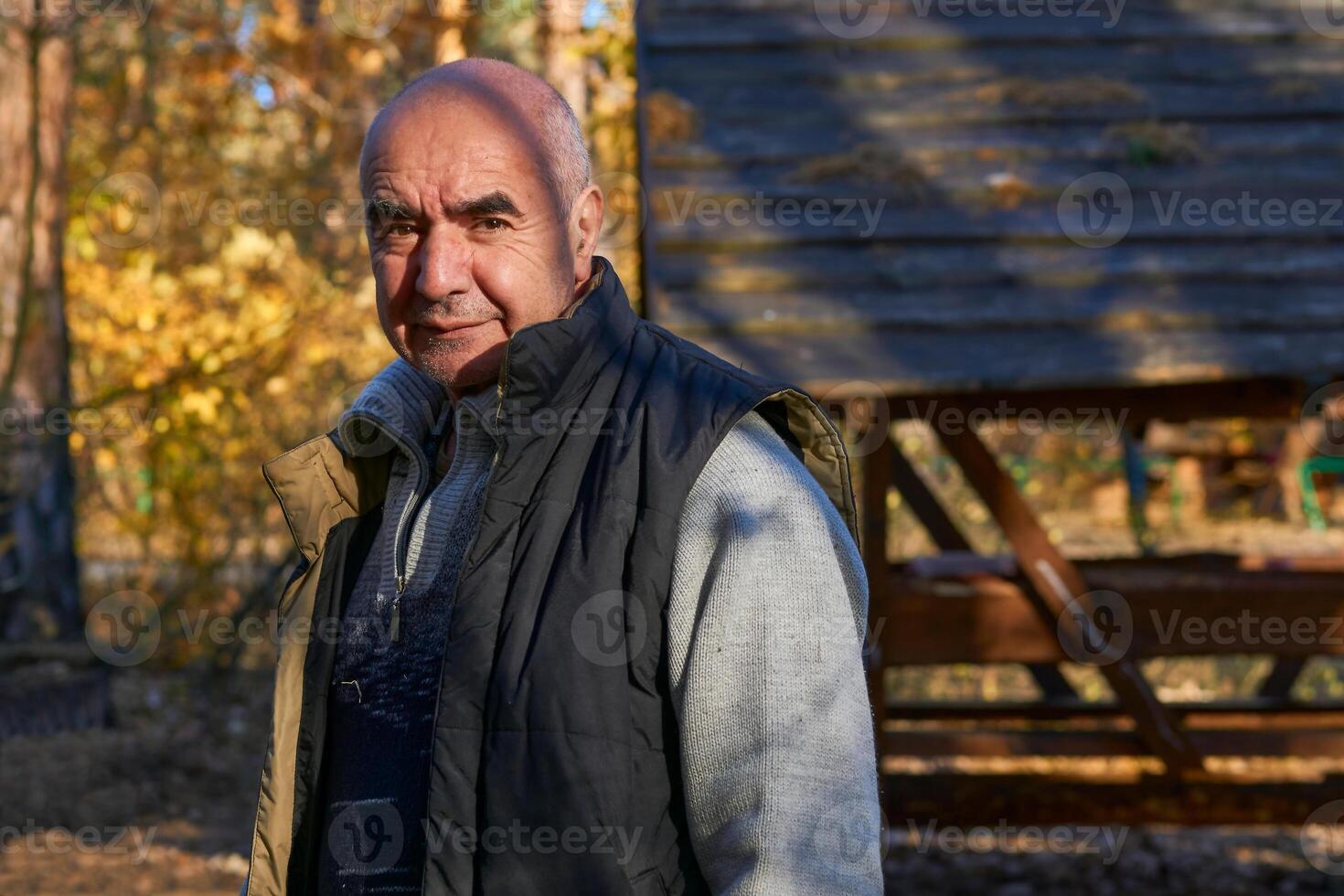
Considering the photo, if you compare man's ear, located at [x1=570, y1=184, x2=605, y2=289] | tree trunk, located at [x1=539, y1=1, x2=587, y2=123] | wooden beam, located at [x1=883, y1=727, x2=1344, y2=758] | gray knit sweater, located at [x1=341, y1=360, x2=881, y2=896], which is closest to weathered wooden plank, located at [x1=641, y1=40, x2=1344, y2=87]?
wooden beam, located at [x1=883, y1=727, x2=1344, y2=758]

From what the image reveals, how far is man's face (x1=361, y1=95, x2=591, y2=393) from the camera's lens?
213cm

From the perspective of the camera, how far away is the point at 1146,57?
19.6 feet

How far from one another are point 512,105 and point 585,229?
23cm

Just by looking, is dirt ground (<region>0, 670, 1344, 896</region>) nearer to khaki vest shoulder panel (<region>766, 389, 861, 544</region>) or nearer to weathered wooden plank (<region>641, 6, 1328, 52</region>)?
weathered wooden plank (<region>641, 6, 1328, 52</region>)

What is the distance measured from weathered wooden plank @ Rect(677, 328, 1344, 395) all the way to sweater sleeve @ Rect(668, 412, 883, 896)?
2.87 metres

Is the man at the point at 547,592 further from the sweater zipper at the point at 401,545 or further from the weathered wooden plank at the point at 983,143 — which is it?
the weathered wooden plank at the point at 983,143

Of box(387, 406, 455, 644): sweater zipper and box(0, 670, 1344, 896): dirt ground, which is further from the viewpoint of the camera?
box(0, 670, 1344, 896): dirt ground

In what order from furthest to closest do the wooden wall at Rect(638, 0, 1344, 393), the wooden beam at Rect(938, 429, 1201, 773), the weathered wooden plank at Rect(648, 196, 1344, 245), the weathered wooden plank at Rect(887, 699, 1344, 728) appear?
1. the weathered wooden plank at Rect(887, 699, 1344, 728)
2. the wooden beam at Rect(938, 429, 1201, 773)
3. the weathered wooden plank at Rect(648, 196, 1344, 245)
4. the wooden wall at Rect(638, 0, 1344, 393)

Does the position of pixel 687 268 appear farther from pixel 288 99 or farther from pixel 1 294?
pixel 288 99

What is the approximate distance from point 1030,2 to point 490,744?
531 centimetres

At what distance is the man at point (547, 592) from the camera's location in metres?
1.77

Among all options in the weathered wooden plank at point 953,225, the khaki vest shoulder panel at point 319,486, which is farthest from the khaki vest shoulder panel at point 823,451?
the weathered wooden plank at point 953,225

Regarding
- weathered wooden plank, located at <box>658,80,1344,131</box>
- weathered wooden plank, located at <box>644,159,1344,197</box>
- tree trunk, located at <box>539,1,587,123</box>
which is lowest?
weathered wooden plank, located at <box>644,159,1344,197</box>

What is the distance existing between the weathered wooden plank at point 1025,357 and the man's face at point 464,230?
255 centimetres
